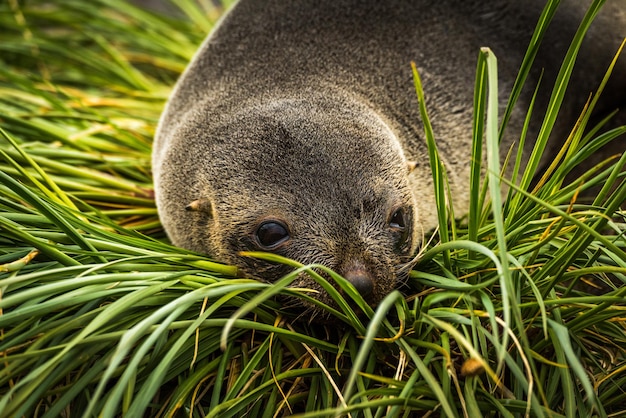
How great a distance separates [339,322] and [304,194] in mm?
563

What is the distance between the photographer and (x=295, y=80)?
3711 millimetres

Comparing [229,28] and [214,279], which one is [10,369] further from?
[229,28]

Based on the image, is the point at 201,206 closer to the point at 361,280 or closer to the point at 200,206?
the point at 200,206

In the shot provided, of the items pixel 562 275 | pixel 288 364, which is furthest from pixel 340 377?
pixel 562 275

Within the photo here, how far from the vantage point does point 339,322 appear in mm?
2918

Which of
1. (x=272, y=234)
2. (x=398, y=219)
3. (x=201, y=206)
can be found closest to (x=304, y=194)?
(x=272, y=234)

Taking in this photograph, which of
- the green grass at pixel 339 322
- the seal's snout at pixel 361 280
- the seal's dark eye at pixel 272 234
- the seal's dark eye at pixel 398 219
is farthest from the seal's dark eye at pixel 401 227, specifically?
the seal's dark eye at pixel 272 234

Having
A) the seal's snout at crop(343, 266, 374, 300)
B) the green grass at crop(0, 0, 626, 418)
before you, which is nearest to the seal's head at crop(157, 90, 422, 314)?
the seal's snout at crop(343, 266, 374, 300)

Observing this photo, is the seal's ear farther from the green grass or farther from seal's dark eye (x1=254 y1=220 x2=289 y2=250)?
seal's dark eye (x1=254 y1=220 x2=289 y2=250)

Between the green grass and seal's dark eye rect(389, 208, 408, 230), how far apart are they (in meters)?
0.22

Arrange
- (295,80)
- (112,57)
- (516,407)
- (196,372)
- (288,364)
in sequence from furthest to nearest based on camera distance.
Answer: (112,57) < (295,80) < (288,364) < (196,372) < (516,407)

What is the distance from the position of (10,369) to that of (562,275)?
6.56 ft

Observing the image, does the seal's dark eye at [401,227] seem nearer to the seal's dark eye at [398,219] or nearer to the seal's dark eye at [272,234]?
the seal's dark eye at [398,219]

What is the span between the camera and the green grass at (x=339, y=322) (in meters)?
2.33
